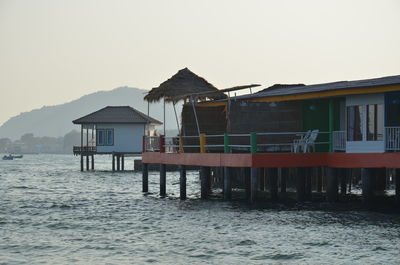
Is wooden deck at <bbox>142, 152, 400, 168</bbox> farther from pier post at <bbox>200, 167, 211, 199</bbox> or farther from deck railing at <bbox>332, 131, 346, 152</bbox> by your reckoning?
pier post at <bbox>200, 167, 211, 199</bbox>

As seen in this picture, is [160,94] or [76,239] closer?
[76,239]

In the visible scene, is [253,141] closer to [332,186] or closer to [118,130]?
[332,186]

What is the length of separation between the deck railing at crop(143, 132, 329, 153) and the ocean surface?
2468 millimetres

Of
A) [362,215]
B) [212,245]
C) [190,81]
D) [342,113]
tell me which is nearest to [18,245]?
[212,245]

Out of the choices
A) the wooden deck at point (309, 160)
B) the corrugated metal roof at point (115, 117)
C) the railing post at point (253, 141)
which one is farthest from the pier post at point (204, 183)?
the corrugated metal roof at point (115, 117)

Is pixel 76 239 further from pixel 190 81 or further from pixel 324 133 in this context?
pixel 190 81

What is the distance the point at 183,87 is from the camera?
130 feet

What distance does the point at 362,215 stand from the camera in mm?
29469

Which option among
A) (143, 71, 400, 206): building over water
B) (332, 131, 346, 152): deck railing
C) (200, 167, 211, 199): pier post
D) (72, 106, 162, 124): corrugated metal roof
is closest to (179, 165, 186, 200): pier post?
(143, 71, 400, 206): building over water

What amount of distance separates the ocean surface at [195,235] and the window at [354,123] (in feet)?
10.9

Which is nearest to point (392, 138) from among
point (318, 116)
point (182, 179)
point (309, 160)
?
point (309, 160)

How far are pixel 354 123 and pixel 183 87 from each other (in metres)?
10.5

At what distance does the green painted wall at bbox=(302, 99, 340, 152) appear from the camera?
113 feet

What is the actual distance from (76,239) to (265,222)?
22.1 ft
